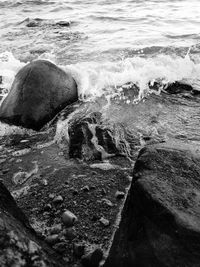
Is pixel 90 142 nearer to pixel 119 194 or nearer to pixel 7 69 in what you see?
pixel 119 194

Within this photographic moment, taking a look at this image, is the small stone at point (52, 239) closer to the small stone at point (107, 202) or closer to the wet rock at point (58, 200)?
the wet rock at point (58, 200)

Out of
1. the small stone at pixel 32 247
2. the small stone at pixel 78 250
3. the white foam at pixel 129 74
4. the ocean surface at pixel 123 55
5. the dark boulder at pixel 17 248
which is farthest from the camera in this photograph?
the white foam at pixel 129 74

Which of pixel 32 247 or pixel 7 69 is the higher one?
pixel 32 247

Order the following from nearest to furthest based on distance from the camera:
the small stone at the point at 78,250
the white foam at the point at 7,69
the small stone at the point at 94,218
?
the small stone at the point at 78,250 < the small stone at the point at 94,218 < the white foam at the point at 7,69

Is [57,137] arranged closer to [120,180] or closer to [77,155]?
[77,155]

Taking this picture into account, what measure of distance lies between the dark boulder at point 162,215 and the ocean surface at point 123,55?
4.89ft

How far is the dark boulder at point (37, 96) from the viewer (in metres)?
5.22

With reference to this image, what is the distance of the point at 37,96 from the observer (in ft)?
17.6

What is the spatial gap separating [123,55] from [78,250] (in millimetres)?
6470

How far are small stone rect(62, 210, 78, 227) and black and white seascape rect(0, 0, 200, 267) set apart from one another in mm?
10

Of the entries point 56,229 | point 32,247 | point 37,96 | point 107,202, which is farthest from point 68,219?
point 37,96

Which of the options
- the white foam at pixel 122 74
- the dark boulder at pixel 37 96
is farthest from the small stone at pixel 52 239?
the white foam at pixel 122 74

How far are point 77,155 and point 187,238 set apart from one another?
235cm

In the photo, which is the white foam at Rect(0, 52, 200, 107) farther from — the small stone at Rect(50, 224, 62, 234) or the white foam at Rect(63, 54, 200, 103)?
the small stone at Rect(50, 224, 62, 234)
